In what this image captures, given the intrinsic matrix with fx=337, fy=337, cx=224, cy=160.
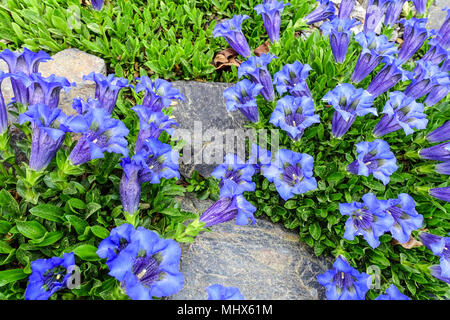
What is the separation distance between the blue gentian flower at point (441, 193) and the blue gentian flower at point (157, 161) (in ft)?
6.70

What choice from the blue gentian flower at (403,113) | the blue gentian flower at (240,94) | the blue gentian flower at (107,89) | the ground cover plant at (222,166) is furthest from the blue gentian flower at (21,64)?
the blue gentian flower at (403,113)

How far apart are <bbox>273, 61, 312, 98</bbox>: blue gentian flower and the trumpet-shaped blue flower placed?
0.59 meters

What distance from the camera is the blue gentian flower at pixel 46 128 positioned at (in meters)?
1.94

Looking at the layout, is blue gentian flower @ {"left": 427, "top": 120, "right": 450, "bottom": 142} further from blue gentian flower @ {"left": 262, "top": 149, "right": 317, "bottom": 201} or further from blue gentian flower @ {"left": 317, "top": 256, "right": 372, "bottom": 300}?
blue gentian flower @ {"left": 317, "top": 256, "right": 372, "bottom": 300}

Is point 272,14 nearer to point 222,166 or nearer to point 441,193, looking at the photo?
point 222,166

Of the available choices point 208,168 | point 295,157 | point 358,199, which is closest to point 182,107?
point 208,168

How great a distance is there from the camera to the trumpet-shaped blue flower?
273 centimetres

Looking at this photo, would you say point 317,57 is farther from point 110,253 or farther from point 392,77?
point 110,253

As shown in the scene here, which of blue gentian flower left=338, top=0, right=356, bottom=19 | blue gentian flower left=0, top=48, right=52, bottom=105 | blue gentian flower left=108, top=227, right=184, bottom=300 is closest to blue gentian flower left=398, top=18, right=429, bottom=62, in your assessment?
blue gentian flower left=338, top=0, right=356, bottom=19

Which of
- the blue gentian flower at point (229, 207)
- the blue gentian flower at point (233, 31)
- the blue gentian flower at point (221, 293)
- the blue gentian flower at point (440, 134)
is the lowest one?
the blue gentian flower at point (221, 293)

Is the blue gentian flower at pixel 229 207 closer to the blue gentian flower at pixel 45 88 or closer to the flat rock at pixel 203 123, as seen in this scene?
the flat rock at pixel 203 123

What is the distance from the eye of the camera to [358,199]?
110 inches

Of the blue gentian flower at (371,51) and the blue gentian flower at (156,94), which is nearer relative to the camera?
the blue gentian flower at (156,94)
